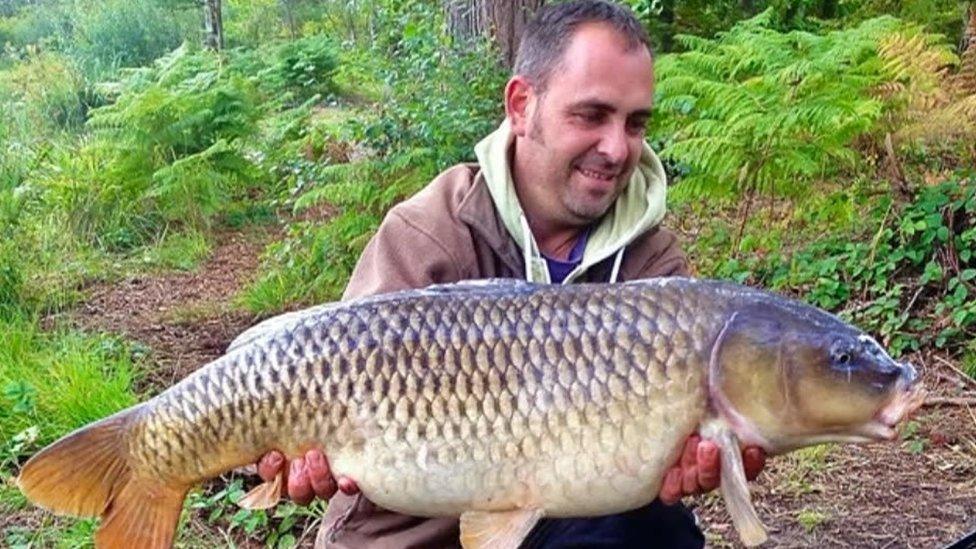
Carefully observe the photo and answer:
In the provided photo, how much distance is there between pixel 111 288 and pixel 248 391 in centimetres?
344

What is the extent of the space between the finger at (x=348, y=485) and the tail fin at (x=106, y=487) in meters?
0.21

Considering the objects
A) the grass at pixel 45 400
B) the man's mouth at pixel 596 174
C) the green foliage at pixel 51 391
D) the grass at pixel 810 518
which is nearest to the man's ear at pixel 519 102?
the man's mouth at pixel 596 174

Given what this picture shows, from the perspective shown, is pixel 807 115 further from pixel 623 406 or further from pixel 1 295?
pixel 1 295

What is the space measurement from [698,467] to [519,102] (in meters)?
0.71

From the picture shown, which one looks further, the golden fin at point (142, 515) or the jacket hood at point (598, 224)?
the jacket hood at point (598, 224)

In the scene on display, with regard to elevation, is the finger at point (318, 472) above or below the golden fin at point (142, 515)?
above

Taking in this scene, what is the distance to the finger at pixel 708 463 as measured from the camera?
1362mm

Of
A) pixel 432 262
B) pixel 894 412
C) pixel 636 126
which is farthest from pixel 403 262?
pixel 894 412

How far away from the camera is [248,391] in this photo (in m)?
1.44

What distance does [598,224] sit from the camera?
1.85 meters

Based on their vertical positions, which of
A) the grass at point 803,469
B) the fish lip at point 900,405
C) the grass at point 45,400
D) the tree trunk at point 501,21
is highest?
the fish lip at point 900,405

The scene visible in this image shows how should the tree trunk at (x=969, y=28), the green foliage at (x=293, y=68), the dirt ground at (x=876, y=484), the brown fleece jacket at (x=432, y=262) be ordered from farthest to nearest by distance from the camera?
the green foliage at (x=293, y=68) → the tree trunk at (x=969, y=28) → the dirt ground at (x=876, y=484) → the brown fleece jacket at (x=432, y=262)

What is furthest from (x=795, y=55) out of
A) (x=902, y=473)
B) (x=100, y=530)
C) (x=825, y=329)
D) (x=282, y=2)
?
(x=282, y=2)

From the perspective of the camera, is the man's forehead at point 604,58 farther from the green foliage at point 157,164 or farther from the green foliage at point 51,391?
the green foliage at point 157,164
